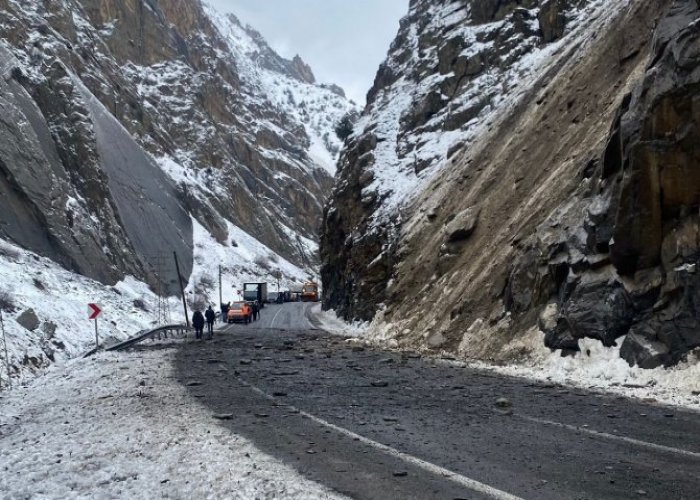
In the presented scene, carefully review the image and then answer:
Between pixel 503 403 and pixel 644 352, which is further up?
pixel 644 352

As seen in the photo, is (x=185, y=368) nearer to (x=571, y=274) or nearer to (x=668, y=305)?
(x=571, y=274)

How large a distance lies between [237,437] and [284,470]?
1797mm

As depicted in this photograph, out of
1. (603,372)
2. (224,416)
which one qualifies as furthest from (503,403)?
(224,416)

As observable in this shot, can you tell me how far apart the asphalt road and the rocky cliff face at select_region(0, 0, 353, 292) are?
1228 inches

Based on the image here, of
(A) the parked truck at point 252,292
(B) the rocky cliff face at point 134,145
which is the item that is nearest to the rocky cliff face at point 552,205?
(A) the parked truck at point 252,292

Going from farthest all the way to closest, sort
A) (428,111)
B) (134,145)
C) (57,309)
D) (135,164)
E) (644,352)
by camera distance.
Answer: (134,145) → (135,164) → (428,111) → (57,309) → (644,352)

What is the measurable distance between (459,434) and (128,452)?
4474mm

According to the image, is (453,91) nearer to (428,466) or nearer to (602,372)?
(602,372)

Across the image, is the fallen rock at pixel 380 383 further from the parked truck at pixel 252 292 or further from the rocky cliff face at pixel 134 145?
the parked truck at pixel 252 292

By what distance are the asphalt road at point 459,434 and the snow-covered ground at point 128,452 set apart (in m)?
0.46

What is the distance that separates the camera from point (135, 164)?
63.1 m

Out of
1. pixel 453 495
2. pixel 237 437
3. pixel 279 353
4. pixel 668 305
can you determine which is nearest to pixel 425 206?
pixel 279 353

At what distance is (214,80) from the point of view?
117000 millimetres

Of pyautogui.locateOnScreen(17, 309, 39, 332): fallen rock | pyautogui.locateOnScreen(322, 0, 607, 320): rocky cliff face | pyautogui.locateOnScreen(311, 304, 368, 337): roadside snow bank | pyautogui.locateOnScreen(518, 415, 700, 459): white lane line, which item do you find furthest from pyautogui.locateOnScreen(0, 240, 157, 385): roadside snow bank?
pyautogui.locateOnScreen(322, 0, 607, 320): rocky cliff face
